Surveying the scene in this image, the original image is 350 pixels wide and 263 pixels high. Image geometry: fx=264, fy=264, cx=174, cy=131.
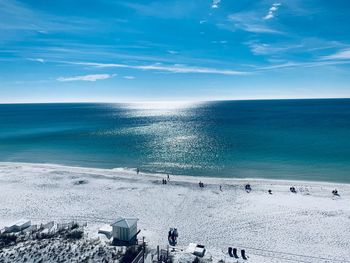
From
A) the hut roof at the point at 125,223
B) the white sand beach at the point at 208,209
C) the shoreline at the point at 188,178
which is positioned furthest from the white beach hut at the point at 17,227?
the shoreline at the point at 188,178

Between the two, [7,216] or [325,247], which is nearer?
[325,247]

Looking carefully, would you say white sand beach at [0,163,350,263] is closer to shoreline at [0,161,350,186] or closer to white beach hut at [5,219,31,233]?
shoreline at [0,161,350,186]

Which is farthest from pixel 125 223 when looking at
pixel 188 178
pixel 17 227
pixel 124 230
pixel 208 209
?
pixel 188 178

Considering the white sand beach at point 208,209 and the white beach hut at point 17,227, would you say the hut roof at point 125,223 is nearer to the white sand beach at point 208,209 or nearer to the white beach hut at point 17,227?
the white sand beach at point 208,209

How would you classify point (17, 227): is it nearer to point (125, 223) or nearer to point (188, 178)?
point (125, 223)

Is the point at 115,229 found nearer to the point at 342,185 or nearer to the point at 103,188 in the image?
the point at 103,188

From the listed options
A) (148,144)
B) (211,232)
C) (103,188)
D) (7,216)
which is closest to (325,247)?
(211,232)
